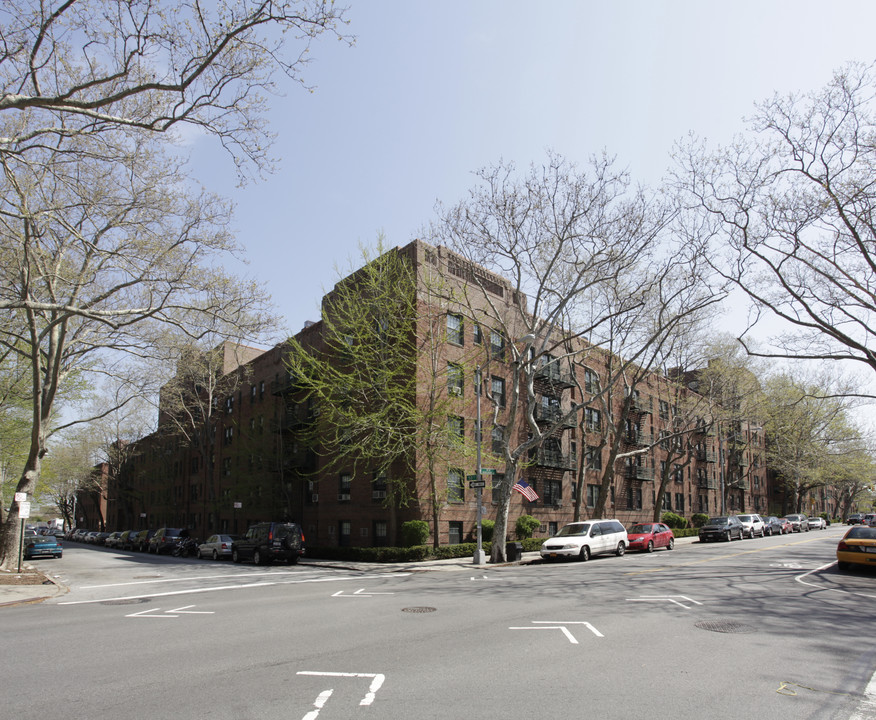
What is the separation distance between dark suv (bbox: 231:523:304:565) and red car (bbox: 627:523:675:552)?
16.0 metres

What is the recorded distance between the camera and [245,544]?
28.2m

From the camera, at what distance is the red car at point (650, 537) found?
2945cm

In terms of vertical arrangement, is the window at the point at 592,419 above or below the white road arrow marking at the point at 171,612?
above

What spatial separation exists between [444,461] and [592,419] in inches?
779

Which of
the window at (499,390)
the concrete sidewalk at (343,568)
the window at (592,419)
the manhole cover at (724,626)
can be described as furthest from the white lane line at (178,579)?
the window at (592,419)

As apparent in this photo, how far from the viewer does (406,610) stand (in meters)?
11.3

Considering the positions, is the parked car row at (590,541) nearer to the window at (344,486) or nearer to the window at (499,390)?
the window at (499,390)

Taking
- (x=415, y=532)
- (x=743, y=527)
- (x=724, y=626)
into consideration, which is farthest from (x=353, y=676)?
(x=743, y=527)

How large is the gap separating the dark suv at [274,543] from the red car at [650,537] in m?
16.0

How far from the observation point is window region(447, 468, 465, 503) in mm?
28472

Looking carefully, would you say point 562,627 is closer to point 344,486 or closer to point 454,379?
point 454,379

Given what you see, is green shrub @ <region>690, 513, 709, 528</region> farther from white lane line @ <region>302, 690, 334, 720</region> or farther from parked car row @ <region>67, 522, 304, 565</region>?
white lane line @ <region>302, 690, 334, 720</region>

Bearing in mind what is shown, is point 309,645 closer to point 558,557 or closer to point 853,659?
point 853,659

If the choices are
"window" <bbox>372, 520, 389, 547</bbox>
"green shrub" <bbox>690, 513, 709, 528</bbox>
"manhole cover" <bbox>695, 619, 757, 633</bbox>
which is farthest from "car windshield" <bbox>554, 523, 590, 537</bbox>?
"green shrub" <bbox>690, 513, 709, 528</bbox>
